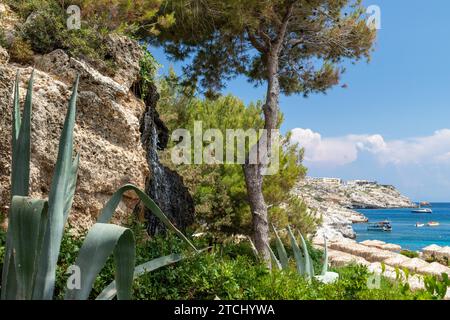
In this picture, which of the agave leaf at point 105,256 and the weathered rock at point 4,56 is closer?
the agave leaf at point 105,256

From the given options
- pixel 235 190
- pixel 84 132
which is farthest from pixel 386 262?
pixel 84 132

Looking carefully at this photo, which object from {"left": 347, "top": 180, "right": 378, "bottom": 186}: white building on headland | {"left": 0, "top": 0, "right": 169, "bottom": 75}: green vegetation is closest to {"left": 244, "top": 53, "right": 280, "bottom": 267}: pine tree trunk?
{"left": 0, "top": 0, "right": 169, "bottom": 75}: green vegetation

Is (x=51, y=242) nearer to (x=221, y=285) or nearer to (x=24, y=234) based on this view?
(x=24, y=234)

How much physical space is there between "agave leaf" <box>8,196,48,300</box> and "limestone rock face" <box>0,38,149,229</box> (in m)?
2.92

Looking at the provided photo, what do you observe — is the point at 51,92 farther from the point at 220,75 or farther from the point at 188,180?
the point at 188,180

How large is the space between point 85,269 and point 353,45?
10.3 m

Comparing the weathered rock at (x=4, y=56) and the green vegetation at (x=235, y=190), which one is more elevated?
the weathered rock at (x=4, y=56)

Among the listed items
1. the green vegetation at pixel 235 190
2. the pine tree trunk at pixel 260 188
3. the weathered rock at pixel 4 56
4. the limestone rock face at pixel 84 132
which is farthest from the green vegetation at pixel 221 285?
the green vegetation at pixel 235 190

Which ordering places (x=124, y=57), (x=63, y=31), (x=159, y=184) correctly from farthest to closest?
1. (x=159, y=184)
2. (x=124, y=57)
3. (x=63, y=31)

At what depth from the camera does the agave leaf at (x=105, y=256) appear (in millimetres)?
1860

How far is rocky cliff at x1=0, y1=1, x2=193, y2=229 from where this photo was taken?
4.69m

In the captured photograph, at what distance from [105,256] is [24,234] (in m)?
0.34

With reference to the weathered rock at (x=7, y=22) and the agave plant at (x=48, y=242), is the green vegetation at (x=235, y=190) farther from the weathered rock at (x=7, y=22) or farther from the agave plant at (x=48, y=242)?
the agave plant at (x=48, y=242)

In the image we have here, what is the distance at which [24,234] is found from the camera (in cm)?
185
